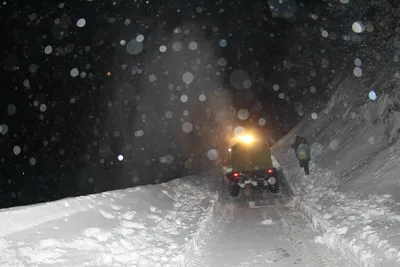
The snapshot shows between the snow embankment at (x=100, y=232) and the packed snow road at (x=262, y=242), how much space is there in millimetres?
397

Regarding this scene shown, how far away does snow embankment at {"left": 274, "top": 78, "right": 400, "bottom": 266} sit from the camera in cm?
635

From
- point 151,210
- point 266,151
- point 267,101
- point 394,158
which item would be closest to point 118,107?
point 266,151

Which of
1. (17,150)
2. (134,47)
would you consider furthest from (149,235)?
(17,150)

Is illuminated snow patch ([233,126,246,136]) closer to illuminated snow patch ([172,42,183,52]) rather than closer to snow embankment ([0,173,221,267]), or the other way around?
illuminated snow patch ([172,42,183,52])

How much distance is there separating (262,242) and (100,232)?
3364mm

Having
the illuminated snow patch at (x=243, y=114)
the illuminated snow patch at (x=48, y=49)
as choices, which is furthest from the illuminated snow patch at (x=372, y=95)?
the illuminated snow patch at (x=243, y=114)

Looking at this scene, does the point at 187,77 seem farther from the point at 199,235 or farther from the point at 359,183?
the point at 199,235

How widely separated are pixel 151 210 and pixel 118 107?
9.60 m

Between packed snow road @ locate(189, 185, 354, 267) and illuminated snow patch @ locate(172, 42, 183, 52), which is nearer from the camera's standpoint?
packed snow road @ locate(189, 185, 354, 267)

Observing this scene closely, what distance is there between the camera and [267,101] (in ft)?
159

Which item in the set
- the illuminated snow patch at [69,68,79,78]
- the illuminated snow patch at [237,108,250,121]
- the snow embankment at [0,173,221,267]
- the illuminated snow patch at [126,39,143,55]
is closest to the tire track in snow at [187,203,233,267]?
the snow embankment at [0,173,221,267]

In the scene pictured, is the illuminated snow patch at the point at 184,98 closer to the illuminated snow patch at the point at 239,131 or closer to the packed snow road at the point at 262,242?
the packed snow road at the point at 262,242

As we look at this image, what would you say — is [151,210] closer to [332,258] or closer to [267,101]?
[332,258]

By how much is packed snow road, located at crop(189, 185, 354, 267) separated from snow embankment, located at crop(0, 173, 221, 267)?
397mm
